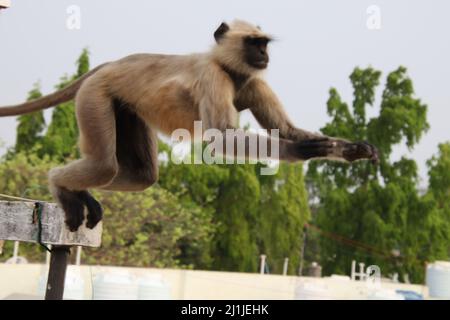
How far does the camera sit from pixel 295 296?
12484 mm

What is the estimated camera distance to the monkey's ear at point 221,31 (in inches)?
140

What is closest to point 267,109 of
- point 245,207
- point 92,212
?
point 92,212

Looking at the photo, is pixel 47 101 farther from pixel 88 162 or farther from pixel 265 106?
pixel 265 106

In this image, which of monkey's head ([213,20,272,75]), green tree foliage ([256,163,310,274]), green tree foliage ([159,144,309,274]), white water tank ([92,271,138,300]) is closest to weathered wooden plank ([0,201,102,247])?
monkey's head ([213,20,272,75])

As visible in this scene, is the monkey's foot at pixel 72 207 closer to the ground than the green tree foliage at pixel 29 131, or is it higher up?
closer to the ground

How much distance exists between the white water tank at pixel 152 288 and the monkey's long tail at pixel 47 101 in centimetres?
671

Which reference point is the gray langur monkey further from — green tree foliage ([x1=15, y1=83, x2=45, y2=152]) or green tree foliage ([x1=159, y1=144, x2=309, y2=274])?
green tree foliage ([x1=159, y1=144, x2=309, y2=274])

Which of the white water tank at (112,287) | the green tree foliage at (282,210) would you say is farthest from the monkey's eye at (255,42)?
the green tree foliage at (282,210)

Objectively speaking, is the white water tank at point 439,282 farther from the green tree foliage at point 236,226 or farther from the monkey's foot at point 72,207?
the monkey's foot at point 72,207

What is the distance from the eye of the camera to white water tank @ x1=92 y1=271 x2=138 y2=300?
9.66 meters

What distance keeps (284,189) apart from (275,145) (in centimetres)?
1474

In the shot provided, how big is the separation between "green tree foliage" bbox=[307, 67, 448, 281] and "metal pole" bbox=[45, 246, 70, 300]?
944cm

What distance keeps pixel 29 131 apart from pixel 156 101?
1013 cm

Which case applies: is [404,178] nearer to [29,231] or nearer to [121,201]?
[121,201]
